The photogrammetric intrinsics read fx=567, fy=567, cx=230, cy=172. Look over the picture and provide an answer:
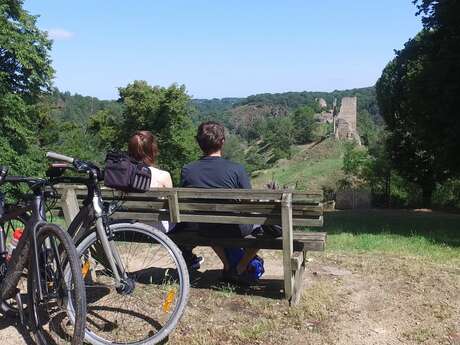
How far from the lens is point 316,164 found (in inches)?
2505

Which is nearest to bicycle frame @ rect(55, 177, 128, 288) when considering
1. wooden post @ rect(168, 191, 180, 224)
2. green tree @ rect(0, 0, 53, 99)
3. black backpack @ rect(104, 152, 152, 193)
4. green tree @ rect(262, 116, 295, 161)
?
black backpack @ rect(104, 152, 152, 193)

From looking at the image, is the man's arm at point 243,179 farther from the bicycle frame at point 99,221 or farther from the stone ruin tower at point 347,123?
the stone ruin tower at point 347,123

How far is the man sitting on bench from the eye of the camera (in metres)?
4.88

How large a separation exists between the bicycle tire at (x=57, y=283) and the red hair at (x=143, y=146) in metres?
1.64

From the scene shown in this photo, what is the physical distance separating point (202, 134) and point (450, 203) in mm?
30620

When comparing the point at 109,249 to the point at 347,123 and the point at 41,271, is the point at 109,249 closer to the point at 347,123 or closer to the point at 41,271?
the point at 41,271

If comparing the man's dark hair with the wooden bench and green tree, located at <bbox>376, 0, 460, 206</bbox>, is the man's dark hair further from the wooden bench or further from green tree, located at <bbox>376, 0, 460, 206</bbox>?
green tree, located at <bbox>376, 0, 460, 206</bbox>

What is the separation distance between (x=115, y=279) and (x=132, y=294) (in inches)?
13.1

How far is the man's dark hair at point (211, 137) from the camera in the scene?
5027 mm

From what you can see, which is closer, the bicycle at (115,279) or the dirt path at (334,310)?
the bicycle at (115,279)

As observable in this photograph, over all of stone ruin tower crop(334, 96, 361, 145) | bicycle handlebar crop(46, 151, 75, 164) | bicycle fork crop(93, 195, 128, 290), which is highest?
bicycle handlebar crop(46, 151, 75, 164)

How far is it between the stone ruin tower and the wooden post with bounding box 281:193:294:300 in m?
70.4

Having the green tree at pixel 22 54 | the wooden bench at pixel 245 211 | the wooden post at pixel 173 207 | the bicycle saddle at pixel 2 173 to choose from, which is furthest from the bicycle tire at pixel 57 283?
the green tree at pixel 22 54

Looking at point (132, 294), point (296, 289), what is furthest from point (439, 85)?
point (132, 294)
